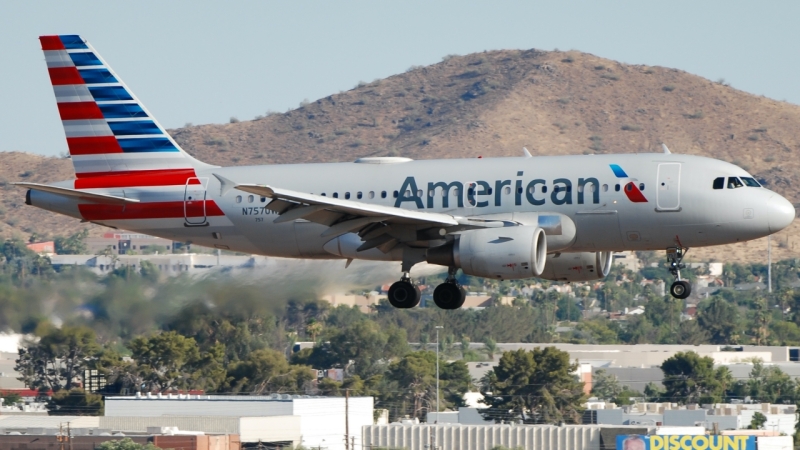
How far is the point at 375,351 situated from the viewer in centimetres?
11231

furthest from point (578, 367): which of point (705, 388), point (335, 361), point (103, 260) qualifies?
point (103, 260)

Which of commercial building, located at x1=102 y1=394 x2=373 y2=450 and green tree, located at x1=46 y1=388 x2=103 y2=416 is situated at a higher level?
commercial building, located at x1=102 y1=394 x2=373 y2=450

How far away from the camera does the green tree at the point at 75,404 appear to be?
8747 centimetres

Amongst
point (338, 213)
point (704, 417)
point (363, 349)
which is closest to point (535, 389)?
point (704, 417)

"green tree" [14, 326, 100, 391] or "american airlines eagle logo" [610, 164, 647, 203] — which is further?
"green tree" [14, 326, 100, 391]

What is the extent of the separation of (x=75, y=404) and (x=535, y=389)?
99.9 ft

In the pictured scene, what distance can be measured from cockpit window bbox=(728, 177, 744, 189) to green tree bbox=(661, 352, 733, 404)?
70.8 metres

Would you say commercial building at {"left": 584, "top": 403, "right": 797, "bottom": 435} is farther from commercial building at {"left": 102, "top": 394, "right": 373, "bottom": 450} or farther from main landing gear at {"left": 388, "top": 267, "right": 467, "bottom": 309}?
main landing gear at {"left": 388, "top": 267, "right": 467, "bottom": 309}

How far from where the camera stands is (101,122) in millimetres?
44812

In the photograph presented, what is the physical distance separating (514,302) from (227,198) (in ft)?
436

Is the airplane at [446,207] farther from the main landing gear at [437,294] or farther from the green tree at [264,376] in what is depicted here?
the green tree at [264,376]

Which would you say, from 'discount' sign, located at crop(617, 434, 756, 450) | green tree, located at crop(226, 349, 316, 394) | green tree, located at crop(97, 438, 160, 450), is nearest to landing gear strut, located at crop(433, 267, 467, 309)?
green tree, located at crop(97, 438, 160, 450)

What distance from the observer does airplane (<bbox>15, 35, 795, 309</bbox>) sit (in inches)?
1508

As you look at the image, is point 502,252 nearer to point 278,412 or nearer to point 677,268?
point 677,268
